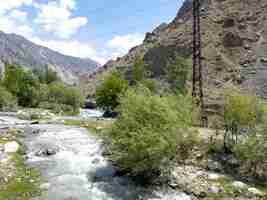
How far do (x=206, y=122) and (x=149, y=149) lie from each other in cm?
2415

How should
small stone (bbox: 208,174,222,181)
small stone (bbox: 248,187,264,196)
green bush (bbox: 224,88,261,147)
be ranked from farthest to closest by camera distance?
green bush (bbox: 224,88,261,147)
small stone (bbox: 208,174,222,181)
small stone (bbox: 248,187,264,196)

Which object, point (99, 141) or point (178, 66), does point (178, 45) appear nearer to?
point (178, 66)

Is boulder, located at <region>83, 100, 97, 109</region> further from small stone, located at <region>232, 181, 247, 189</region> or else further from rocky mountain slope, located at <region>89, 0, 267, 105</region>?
small stone, located at <region>232, 181, 247, 189</region>

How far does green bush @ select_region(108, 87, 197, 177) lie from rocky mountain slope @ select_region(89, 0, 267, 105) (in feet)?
200

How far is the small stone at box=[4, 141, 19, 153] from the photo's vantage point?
40.0 m

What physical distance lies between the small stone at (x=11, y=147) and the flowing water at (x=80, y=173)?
1.42 metres

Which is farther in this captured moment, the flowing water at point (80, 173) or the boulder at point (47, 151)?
the boulder at point (47, 151)

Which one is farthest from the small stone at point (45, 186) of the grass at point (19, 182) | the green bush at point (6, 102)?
the green bush at point (6, 102)

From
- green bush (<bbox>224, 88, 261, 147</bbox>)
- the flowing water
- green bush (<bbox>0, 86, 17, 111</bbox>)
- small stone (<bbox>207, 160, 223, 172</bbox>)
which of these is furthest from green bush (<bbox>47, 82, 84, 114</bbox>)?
small stone (<bbox>207, 160, 223, 172</bbox>)

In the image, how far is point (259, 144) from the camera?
34.0 metres

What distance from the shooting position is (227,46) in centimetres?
13125

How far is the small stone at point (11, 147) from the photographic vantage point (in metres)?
40.0

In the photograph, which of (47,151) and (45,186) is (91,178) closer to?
(45,186)

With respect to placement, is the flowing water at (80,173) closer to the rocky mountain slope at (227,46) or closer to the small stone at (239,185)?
the small stone at (239,185)
